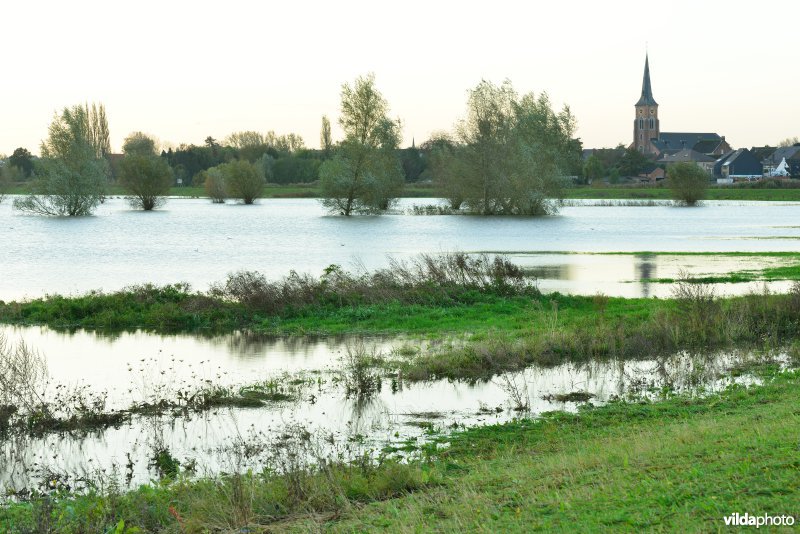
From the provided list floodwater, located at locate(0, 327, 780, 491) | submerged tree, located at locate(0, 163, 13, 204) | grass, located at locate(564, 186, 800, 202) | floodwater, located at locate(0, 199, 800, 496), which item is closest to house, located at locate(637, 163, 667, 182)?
grass, located at locate(564, 186, 800, 202)

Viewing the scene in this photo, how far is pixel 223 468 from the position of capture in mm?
11648

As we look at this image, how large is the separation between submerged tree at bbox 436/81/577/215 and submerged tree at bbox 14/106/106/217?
38744mm

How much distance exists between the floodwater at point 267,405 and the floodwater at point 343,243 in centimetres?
1101

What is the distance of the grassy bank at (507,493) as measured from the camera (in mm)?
7598

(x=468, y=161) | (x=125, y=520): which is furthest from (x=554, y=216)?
(x=125, y=520)

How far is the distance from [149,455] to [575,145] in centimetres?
10814

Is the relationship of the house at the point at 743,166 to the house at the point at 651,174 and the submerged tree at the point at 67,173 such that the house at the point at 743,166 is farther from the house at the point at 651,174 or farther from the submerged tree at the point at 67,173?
the submerged tree at the point at 67,173

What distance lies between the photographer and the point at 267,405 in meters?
15.4

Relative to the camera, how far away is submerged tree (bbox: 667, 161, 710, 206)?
112000 mm

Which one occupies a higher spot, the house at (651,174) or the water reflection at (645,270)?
the house at (651,174)

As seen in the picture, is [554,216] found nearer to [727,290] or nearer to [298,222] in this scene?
[298,222]

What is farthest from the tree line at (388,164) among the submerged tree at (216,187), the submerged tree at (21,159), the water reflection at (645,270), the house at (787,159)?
the house at (787,159)

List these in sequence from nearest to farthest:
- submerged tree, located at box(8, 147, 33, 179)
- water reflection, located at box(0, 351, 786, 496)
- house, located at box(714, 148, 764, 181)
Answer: water reflection, located at box(0, 351, 786, 496)
submerged tree, located at box(8, 147, 33, 179)
house, located at box(714, 148, 764, 181)

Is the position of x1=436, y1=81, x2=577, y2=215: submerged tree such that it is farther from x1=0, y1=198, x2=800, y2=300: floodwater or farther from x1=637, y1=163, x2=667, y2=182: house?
x1=637, y1=163, x2=667, y2=182: house
